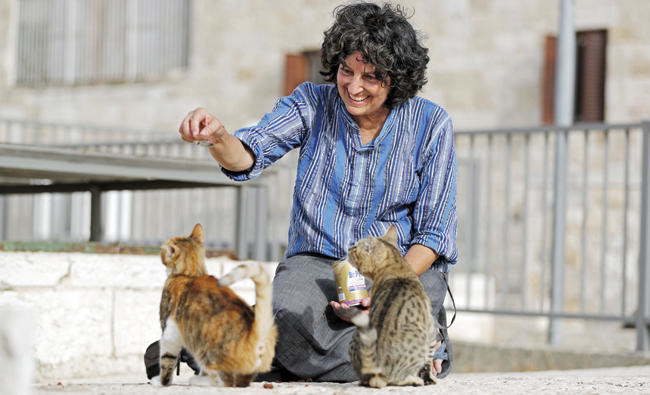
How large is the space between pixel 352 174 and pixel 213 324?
42.8 inches

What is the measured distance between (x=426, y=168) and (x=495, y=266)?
28.0 ft

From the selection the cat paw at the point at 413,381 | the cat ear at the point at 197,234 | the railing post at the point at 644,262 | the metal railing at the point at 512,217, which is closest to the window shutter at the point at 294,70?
the metal railing at the point at 512,217

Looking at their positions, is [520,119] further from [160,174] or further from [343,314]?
[343,314]

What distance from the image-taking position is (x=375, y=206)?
180 inches

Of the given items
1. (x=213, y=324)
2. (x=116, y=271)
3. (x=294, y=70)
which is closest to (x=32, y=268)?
(x=116, y=271)

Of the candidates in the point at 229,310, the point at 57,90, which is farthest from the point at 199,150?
the point at 57,90

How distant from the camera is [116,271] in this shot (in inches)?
248

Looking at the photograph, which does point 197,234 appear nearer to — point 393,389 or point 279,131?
point 279,131

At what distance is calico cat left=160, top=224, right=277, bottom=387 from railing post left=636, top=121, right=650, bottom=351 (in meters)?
4.55

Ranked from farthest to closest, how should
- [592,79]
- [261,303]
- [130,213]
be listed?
[592,79] < [130,213] < [261,303]

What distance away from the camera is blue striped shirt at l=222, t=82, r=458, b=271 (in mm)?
4523

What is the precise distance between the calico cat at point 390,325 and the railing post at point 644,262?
4059 mm

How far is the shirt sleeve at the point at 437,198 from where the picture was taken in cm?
Result: 449

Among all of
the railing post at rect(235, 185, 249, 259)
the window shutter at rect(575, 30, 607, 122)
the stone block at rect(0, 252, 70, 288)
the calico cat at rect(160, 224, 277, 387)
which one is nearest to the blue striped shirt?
the calico cat at rect(160, 224, 277, 387)
